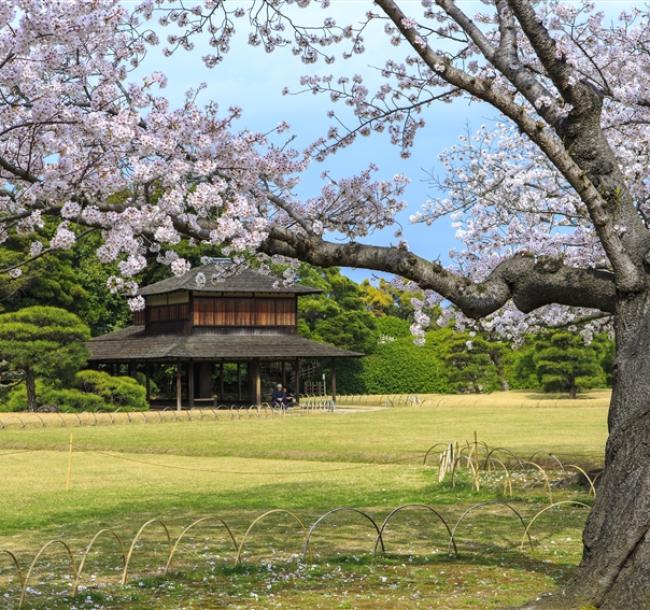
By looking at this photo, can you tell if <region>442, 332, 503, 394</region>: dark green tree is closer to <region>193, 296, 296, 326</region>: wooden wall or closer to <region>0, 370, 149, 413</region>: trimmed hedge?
<region>193, 296, 296, 326</region>: wooden wall

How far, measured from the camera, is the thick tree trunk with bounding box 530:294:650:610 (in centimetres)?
618

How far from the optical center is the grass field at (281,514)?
7.31m

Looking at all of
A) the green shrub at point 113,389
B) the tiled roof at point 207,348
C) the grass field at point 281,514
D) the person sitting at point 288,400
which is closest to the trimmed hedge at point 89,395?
the green shrub at point 113,389

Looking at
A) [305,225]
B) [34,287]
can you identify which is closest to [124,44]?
[305,225]

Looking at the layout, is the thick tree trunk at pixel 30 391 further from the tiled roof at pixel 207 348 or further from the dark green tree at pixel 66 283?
the tiled roof at pixel 207 348

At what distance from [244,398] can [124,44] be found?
32.0 m

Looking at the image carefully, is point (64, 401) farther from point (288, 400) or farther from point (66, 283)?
point (288, 400)

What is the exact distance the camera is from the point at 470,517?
36.6 feet

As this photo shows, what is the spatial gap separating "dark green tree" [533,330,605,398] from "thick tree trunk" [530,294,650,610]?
3384 cm

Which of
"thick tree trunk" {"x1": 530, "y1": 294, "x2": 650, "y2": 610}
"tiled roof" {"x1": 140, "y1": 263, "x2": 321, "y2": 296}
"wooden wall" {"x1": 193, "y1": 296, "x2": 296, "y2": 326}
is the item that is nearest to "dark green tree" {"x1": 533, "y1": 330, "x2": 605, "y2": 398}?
"tiled roof" {"x1": 140, "y1": 263, "x2": 321, "y2": 296}

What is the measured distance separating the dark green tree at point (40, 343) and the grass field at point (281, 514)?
4.75 meters

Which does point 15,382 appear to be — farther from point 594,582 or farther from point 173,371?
point 594,582

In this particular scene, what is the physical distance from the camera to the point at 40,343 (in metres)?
30.6

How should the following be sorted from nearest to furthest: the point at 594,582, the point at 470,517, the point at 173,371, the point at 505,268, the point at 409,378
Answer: the point at 594,582 → the point at 505,268 → the point at 470,517 → the point at 173,371 → the point at 409,378
